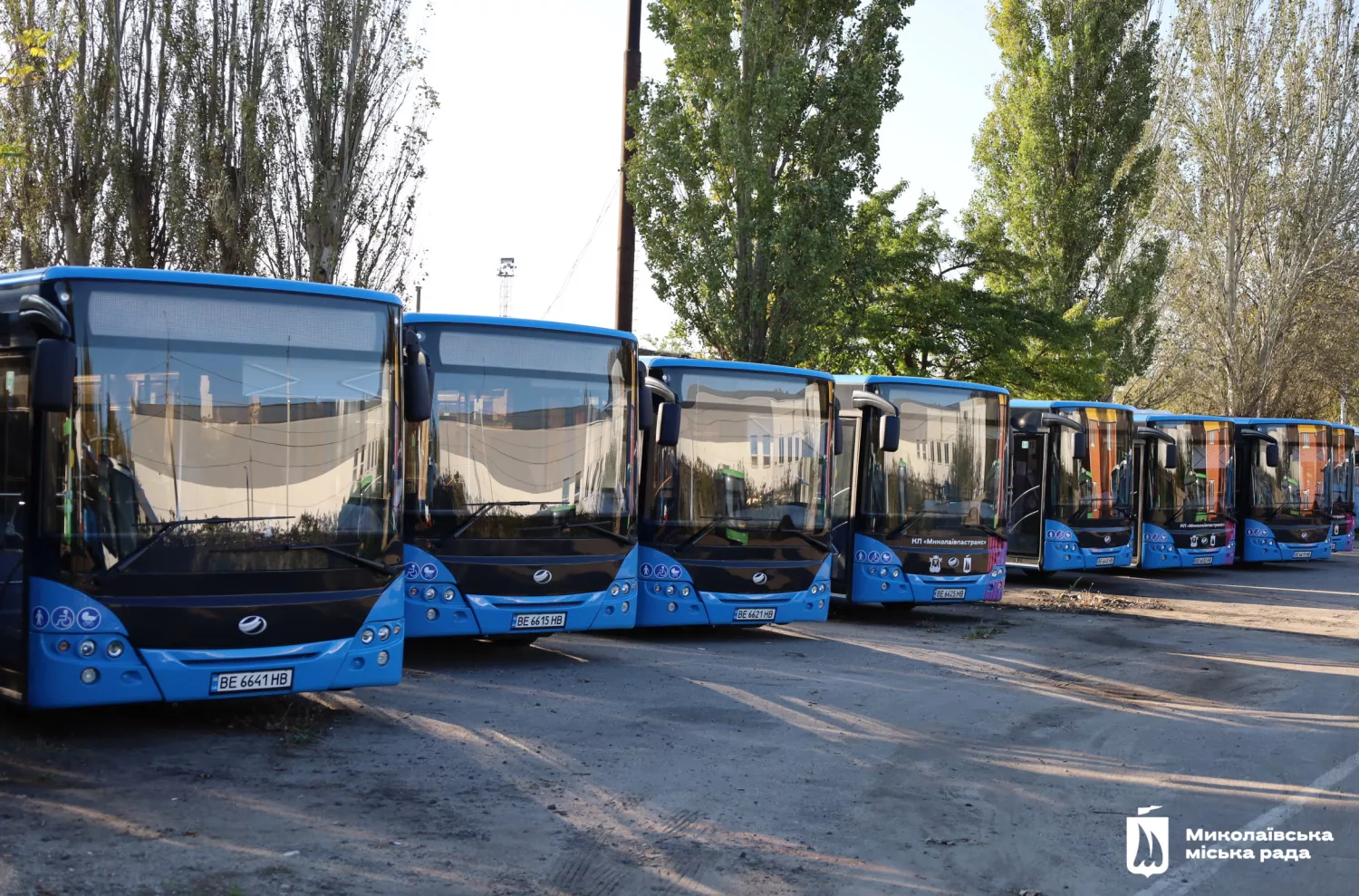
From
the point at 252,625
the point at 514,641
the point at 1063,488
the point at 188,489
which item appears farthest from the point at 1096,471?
the point at 188,489

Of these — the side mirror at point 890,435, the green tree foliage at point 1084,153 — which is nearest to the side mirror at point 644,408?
the side mirror at point 890,435

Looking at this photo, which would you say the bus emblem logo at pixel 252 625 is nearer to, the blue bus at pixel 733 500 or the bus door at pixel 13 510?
the bus door at pixel 13 510

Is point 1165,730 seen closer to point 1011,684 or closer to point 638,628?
point 1011,684

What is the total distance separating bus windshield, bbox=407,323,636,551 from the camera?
37.8 feet

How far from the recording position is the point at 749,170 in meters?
22.2

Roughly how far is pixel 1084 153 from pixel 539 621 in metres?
27.1

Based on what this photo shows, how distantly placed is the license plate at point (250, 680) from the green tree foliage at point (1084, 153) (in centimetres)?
2794

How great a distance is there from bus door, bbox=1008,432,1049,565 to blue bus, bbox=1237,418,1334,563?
25.0ft

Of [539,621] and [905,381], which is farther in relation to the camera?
[905,381]

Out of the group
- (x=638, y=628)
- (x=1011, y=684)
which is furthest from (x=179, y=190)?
(x=1011, y=684)

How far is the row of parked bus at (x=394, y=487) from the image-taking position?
26.7 feet

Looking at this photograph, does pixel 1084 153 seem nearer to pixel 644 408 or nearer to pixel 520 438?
pixel 644 408

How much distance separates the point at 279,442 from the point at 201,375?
0.63m

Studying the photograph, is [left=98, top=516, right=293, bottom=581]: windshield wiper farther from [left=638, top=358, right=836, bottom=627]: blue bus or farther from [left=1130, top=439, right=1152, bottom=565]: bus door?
[left=1130, top=439, right=1152, bottom=565]: bus door
